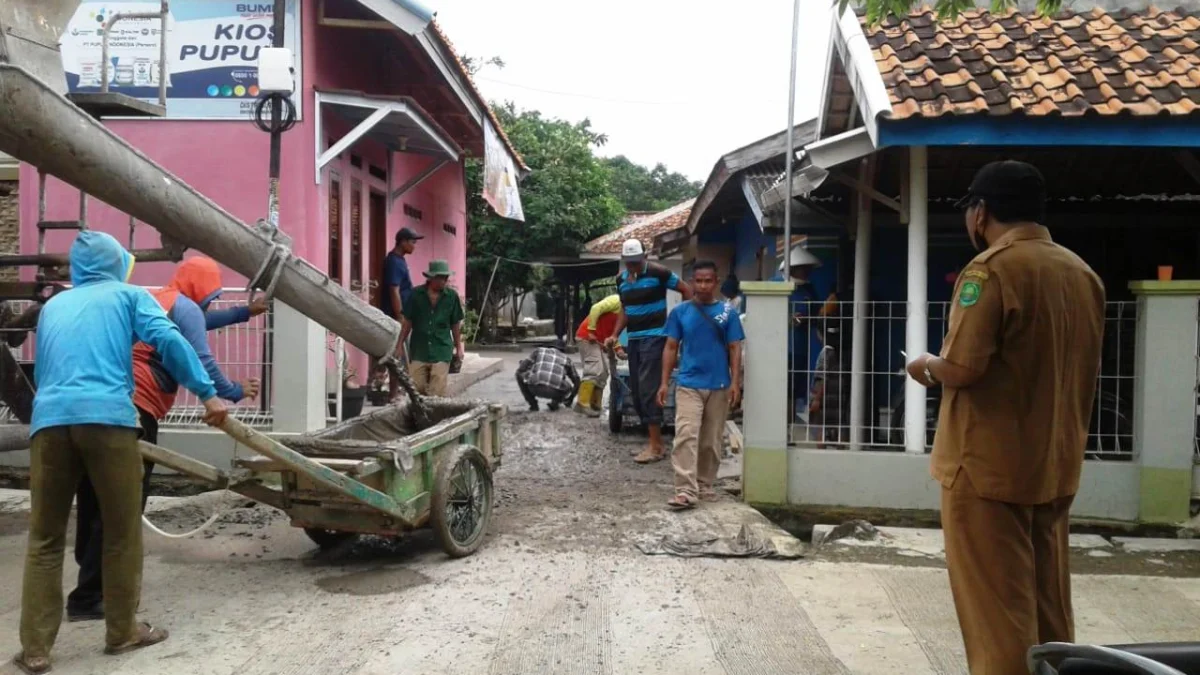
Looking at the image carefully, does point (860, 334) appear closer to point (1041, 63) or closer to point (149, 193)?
point (1041, 63)

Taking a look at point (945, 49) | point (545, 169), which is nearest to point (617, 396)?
point (945, 49)

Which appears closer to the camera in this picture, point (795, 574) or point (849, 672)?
point (849, 672)

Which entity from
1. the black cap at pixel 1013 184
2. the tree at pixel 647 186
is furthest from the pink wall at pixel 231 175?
the tree at pixel 647 186

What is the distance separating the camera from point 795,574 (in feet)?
18.1

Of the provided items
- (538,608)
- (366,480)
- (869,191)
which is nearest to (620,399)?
(869,191)

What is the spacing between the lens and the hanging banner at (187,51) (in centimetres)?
950

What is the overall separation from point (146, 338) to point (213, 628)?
140 centimetres

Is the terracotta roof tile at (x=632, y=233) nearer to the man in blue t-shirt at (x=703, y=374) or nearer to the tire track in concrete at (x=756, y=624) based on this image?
the man in blue t-shirt at (x=703, y=374)

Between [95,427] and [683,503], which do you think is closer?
[95,427]

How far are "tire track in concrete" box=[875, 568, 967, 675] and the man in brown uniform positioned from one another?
112cm

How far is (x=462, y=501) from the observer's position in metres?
5.75

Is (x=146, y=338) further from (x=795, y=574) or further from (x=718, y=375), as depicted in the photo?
(x=718, y=375)

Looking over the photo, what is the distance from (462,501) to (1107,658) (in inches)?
166

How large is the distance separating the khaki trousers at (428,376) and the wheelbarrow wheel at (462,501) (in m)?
3.01
